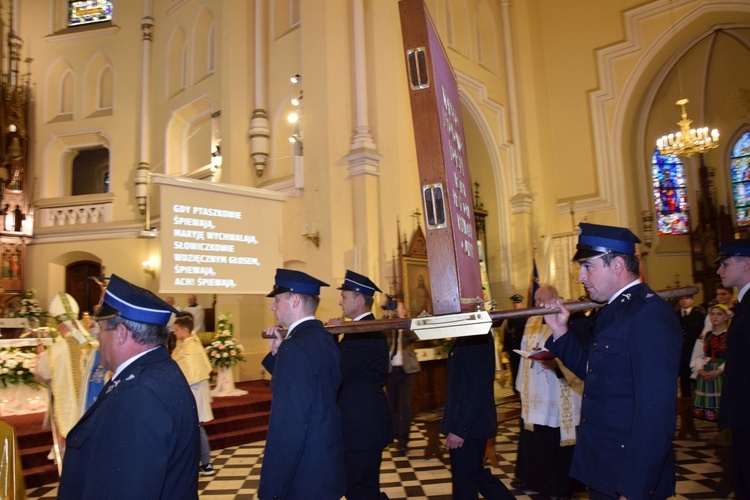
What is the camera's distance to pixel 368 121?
31.1 ft

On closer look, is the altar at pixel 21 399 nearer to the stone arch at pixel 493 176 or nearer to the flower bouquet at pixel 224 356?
the flower bouquet at pixel 224 356

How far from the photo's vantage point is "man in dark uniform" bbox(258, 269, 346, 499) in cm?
227

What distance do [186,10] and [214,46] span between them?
188cm

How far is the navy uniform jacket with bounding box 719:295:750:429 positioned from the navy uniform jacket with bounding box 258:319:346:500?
2.16 meters

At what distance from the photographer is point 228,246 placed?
7605 millimetres

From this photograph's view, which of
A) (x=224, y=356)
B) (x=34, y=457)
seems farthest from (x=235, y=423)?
(x=34, y=457)

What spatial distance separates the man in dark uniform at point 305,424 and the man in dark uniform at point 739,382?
7.10 feet

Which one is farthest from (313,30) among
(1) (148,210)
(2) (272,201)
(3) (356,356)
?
(3) (356,356)

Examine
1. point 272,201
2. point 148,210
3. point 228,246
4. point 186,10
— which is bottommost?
point 228,246

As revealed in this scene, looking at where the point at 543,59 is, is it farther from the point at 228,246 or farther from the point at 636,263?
the point at 636,263

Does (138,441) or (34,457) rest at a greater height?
(138,441)

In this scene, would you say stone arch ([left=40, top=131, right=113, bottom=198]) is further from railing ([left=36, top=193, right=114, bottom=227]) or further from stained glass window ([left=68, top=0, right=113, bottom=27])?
stained glass window ([left=68, top=0, right=113, bottom=27])

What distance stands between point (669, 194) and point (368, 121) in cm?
921

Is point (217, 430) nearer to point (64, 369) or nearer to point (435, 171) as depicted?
point (64, 369)
